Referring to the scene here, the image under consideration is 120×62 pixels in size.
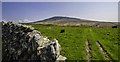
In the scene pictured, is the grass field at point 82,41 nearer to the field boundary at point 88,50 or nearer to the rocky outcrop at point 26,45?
the field boundary at point 88,50

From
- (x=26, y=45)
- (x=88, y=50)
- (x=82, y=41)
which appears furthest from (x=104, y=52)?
(x=26, y=45)

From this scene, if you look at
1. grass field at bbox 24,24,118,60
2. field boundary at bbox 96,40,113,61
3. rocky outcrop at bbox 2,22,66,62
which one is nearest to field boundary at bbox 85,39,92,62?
grass field at bbox 24,24,118,60

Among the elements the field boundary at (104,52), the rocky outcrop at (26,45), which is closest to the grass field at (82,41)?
the field boundary at (104,52)

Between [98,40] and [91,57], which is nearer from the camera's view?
[91,57]

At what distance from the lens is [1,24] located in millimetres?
68125

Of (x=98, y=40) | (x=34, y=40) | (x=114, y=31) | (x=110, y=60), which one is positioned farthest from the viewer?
(x=114, y=31)

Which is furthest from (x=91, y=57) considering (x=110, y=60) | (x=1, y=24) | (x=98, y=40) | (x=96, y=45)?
(x=1, y=24)

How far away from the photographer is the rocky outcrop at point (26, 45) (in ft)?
145

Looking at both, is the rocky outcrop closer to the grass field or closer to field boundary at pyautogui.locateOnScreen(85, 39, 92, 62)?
the grass field

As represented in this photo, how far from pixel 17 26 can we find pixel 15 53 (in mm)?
9685

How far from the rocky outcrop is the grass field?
364 cm

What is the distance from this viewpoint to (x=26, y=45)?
5272cm

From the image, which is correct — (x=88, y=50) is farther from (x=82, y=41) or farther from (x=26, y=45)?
(x=26, y=45)

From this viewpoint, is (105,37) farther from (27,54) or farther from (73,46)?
(27,54)
